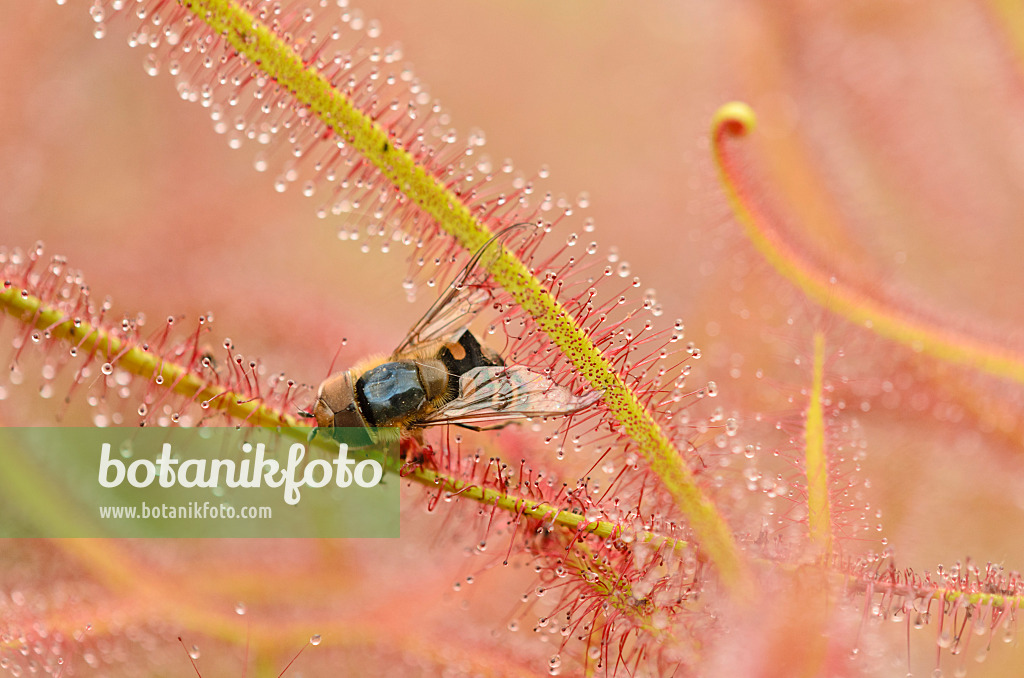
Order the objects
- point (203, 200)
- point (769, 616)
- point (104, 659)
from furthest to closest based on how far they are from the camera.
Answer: point (203, 200), point (104, 659), point (769, 616)

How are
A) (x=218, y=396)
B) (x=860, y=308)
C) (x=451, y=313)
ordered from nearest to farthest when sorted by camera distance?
(x=218, y=396) < (x=451, y=313) < (x=860, y=308)

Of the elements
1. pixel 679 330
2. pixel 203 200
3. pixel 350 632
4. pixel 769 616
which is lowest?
pixel 350 632

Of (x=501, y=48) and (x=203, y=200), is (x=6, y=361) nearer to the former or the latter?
(x=203, y=200)

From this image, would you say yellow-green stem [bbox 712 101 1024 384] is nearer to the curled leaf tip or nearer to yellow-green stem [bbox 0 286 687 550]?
the curled leaf tip

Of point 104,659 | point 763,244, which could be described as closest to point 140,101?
point 104,659

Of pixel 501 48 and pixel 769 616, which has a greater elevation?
pixel 501 48

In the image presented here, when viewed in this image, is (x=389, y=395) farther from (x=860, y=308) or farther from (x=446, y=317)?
(x=860, y=308)

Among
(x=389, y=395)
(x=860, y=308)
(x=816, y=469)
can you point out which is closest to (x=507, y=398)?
(x=389, y=395)

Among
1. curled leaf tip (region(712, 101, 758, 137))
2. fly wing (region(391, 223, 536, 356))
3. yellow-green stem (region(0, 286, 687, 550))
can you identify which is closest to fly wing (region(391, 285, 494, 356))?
fly wing (region(391, 223, 536, 356))
